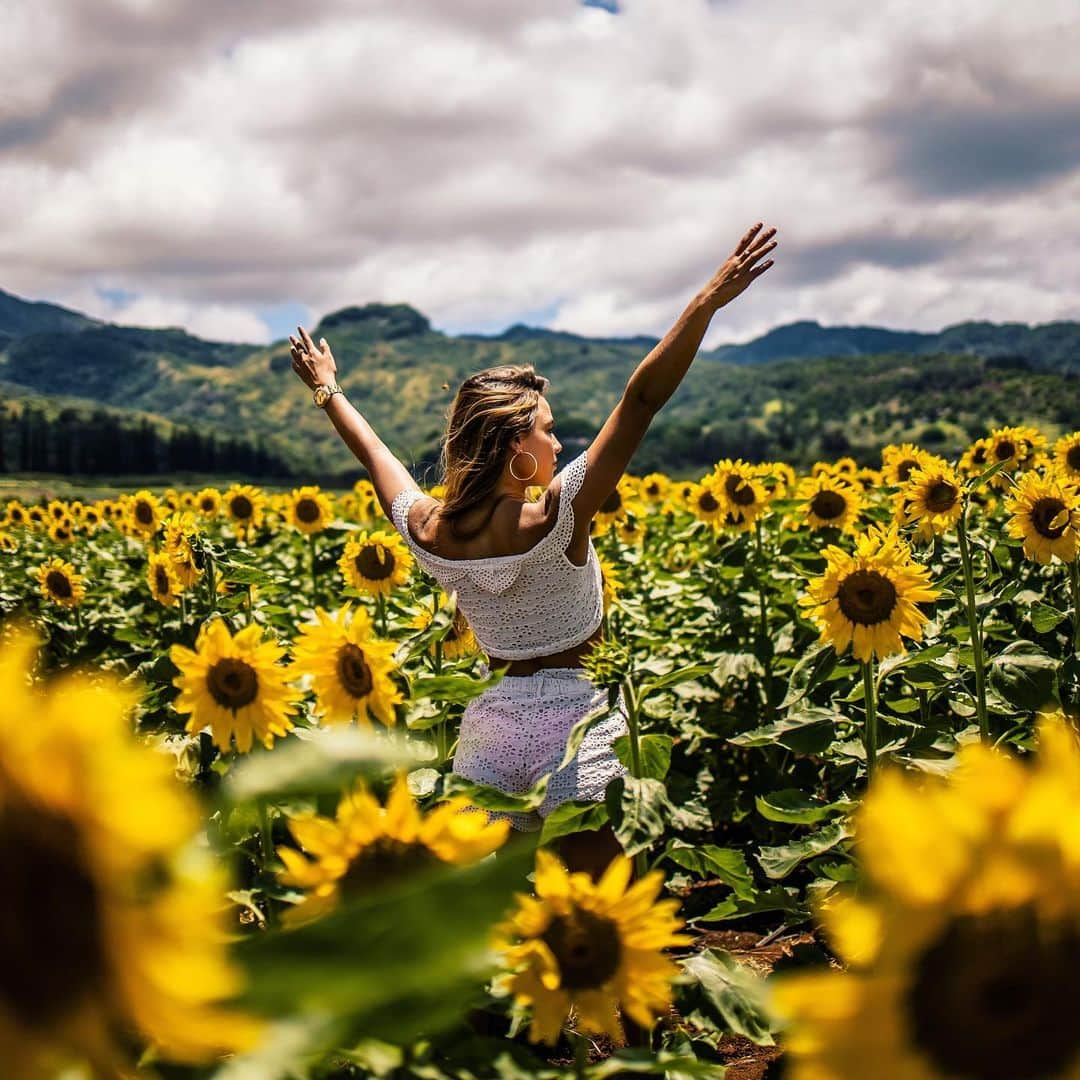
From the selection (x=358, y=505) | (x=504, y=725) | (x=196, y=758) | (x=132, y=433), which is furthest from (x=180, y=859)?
(x=132, y=433)

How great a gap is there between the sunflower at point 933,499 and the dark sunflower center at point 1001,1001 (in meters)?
4.38

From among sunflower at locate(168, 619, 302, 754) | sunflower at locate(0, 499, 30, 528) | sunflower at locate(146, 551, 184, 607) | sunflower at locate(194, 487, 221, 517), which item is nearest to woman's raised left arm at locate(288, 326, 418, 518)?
sunflower at locate(146, 551, 184, 607)

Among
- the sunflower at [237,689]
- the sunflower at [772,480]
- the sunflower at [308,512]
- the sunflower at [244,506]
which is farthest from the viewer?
the sunflower at [244,506]

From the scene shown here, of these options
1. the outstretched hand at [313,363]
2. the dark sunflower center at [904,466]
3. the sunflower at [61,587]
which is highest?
the outstretched hand at [313,363]

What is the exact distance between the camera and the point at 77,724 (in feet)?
2.57

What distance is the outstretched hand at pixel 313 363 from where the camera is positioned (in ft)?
16.2

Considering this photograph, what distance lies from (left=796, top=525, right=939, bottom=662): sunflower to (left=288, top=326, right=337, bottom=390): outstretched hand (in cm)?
259

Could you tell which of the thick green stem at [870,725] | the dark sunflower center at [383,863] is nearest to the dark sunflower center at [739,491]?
the thick green stem at [870,725]

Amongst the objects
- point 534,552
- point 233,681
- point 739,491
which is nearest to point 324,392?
point 534,552

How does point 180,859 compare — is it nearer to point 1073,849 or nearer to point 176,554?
point 1073,849

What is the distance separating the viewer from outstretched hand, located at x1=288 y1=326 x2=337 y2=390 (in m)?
4.94

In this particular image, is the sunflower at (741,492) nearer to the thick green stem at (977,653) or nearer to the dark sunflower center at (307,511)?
the thick green stem at (977,653)

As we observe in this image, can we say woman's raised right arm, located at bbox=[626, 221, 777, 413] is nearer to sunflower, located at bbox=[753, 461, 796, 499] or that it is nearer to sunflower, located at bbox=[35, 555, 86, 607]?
sunflower, located at bbox=[753, 461, 796, 499]

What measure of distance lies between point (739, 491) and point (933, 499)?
228 cm
